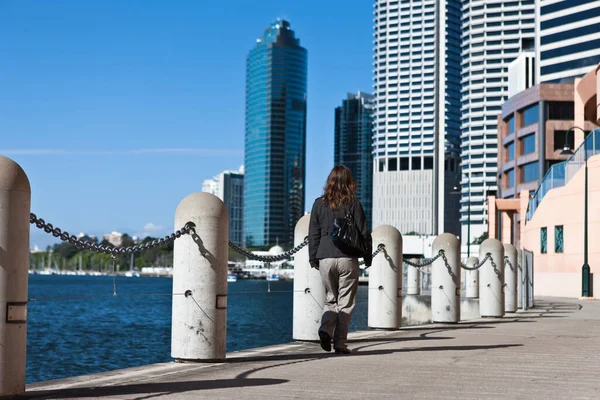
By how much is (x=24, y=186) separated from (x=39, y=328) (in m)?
44.2

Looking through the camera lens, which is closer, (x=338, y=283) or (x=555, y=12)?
(x=338, y=283)

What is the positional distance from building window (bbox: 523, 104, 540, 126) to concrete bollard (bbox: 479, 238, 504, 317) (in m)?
73.5

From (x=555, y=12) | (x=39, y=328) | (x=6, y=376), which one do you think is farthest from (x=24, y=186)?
(x=555, y=12)

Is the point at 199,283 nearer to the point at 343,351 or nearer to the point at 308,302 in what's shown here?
the point at 343,351

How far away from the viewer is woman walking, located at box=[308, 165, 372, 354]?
31.9 ft

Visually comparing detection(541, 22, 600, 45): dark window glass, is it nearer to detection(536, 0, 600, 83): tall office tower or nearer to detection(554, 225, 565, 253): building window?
detection(536, 0, 600, 83): tall office tower

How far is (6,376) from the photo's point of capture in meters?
6.65

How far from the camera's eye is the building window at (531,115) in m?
91.1

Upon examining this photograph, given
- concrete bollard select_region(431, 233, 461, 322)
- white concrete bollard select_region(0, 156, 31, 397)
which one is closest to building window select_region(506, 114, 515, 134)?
concrete bollard select_region(431, 233, 461, 322)

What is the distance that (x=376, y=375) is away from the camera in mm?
8008

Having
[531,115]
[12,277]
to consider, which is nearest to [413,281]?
[12,277]

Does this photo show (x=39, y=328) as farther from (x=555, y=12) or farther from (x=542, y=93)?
(x=555, y=12)

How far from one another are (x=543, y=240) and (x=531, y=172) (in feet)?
162

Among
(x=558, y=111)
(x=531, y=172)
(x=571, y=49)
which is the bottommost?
(x=531, y=172)
